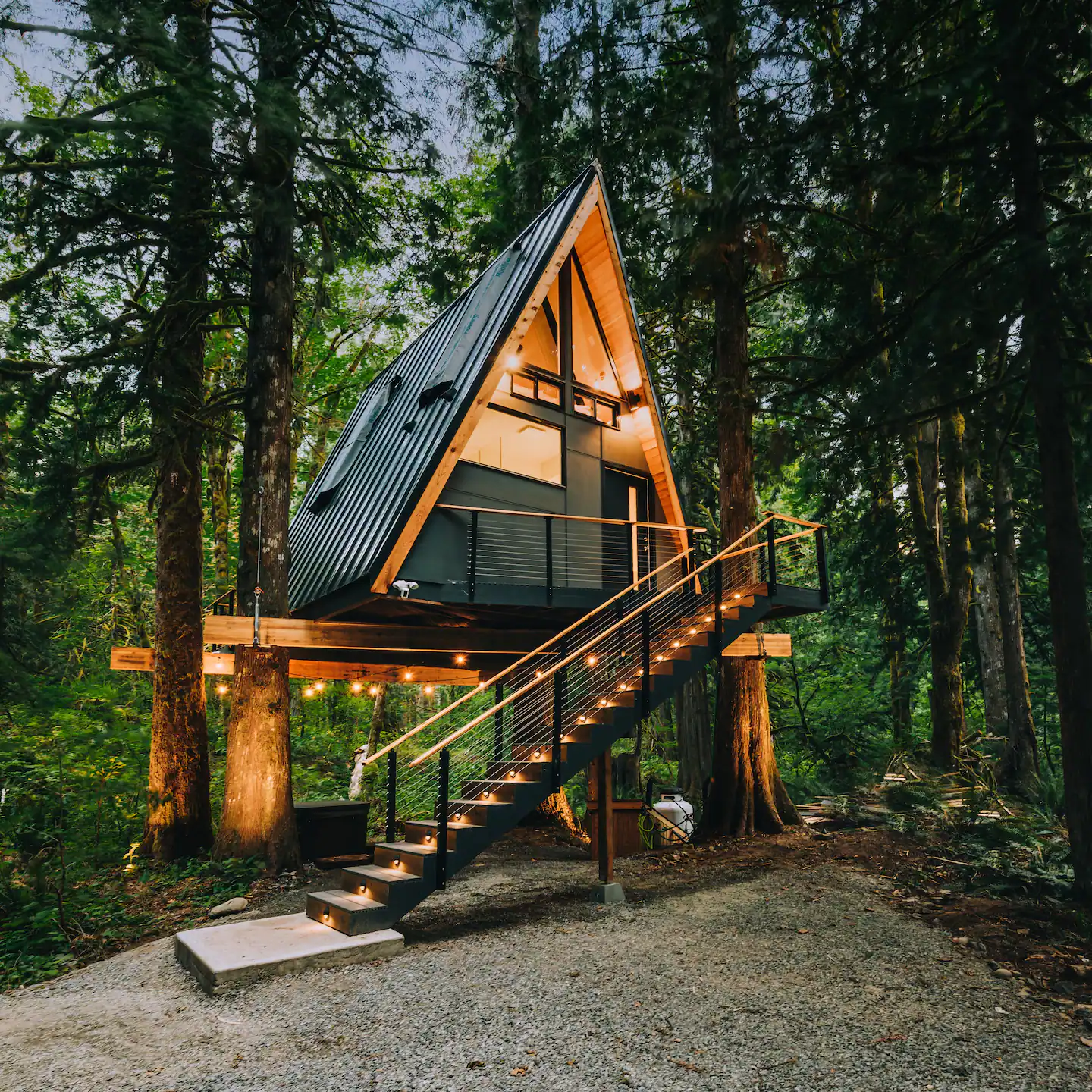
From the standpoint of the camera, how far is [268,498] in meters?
9.22

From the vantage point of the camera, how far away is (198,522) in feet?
33.0

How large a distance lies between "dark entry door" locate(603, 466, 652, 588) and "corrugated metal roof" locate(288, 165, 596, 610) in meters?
3.28

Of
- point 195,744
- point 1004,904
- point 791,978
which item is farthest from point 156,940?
point 1004,904

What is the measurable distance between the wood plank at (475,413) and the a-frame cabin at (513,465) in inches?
0.9

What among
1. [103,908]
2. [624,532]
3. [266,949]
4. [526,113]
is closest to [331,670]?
[624,532]

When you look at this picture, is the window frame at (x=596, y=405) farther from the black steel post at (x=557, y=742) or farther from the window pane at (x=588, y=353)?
the black steel post at (x=557, y=742)

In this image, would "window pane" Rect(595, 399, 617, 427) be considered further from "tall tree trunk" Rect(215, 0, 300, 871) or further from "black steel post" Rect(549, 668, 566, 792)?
"black steel post" Rect(549, 668, 566, 792)

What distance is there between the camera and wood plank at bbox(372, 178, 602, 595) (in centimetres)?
899

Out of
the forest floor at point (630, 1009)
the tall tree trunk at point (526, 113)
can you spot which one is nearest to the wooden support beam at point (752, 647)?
the forest floor at point (630, 1009)

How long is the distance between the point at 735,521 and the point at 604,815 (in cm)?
530

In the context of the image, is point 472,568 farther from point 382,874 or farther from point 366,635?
point 382,874

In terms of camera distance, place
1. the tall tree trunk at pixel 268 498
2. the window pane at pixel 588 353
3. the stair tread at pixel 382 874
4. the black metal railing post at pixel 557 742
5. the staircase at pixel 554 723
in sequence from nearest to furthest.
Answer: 1. the stair tread at pixel 382 874
2. the staircase at pixel 554 723
3. the black metal railing post at pixel 557 742
4. the tall tree trunk at pixel 268 498
5. the window pane at pixel 588 353

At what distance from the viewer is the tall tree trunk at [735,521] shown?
1023cm

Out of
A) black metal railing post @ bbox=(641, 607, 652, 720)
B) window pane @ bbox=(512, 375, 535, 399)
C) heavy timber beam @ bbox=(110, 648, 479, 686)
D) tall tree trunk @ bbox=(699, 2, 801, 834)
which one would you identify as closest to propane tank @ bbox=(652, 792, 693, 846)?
tall tree trunk @ bbox=(699, 2, 801, 834)
